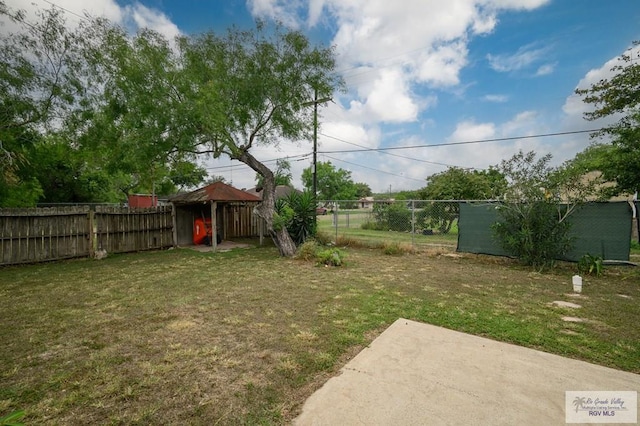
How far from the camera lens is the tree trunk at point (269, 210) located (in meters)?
8.68

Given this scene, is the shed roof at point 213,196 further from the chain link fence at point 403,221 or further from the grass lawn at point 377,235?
the chain link fence at point 403,221

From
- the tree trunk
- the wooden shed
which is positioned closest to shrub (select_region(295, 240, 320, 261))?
the tree trunk

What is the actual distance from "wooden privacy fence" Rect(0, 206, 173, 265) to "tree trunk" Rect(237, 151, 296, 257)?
13.4 feet

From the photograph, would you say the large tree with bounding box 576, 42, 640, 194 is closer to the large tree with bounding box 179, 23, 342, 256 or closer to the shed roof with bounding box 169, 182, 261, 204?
the large tree with bounding box 179, 23, 342, 256

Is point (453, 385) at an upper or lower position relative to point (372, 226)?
lower

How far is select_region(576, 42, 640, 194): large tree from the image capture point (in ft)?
20.0

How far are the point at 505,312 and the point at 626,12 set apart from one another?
27.6 ft

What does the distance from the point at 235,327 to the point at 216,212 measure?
28.4 ft

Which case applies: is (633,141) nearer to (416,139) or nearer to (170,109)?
(416,139)

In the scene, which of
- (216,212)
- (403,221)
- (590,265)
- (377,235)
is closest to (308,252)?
(216,212)

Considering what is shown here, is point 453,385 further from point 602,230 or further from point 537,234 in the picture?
point 602,230

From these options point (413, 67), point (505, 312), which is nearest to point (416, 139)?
point (413, 67)

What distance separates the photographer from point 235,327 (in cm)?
343

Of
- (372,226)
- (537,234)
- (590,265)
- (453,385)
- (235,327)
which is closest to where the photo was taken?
(453,385)
